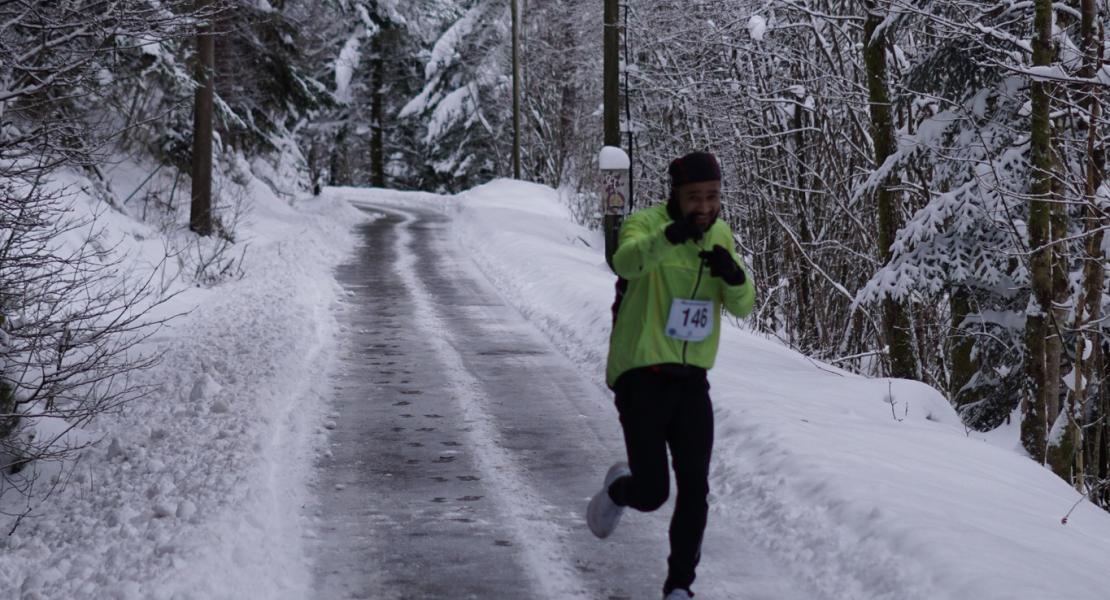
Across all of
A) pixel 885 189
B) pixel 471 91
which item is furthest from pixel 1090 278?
pixel 471 91

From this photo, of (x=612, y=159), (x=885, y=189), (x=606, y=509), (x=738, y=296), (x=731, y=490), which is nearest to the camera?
(x=738, y=296)

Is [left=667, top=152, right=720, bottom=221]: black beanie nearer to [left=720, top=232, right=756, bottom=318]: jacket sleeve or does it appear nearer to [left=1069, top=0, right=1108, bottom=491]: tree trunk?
[left=720, top=232, right=756, bottom=318]: jacket sleeve

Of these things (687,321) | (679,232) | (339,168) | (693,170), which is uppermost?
(339,168)

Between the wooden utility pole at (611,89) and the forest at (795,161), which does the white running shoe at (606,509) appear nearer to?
the forest at (795,161)

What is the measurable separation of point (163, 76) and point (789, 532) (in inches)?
685

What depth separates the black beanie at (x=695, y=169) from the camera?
14.6 ft

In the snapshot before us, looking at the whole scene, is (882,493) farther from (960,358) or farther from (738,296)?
(960,358)

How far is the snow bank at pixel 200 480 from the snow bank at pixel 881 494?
8.55 ft

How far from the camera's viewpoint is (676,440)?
4.59 meters

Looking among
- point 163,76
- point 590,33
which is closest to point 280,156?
point 590,33

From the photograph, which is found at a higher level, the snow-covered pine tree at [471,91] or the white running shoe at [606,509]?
the snow-covered pine tree at [471,91]

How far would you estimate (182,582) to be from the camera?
4.84 m

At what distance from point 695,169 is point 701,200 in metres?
0.13

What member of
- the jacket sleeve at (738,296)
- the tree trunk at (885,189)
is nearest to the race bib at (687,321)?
the jacket sleeve at (738,296)
